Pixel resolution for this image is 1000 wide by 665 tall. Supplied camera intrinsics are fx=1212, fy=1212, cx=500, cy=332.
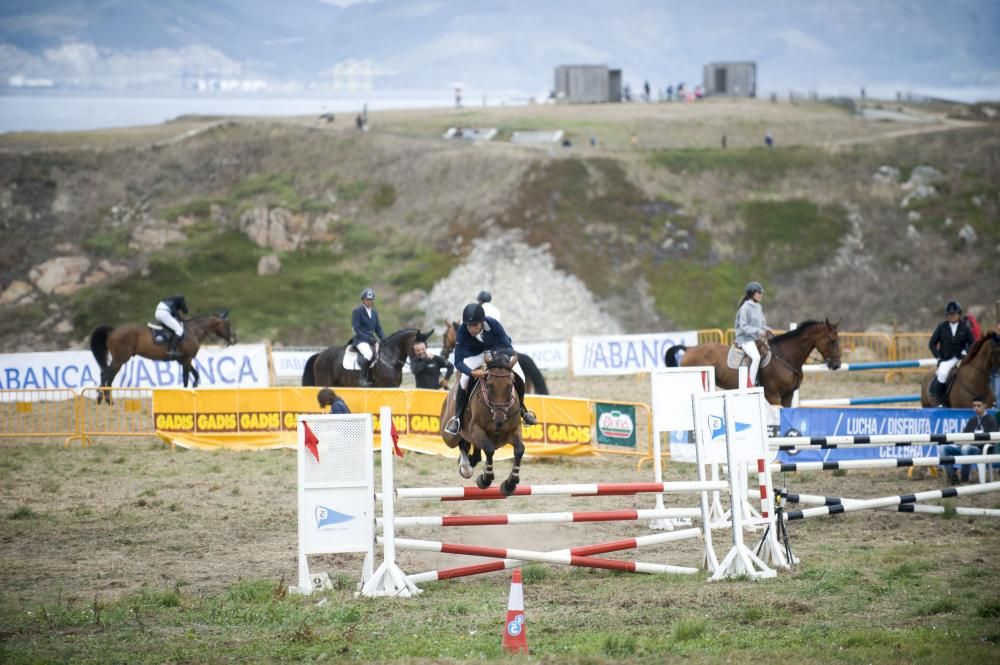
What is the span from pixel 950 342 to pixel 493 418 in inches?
444

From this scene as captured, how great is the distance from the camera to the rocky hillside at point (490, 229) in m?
52.8

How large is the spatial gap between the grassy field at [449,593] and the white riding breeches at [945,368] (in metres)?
2.32

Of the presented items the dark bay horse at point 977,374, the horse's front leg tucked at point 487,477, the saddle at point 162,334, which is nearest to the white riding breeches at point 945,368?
the dark bay horse at point 977,374

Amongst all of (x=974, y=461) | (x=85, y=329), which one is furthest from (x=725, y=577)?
(x=85, y=329)

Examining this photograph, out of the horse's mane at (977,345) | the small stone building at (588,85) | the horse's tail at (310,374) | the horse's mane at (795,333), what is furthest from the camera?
the small stone building at (588,85)

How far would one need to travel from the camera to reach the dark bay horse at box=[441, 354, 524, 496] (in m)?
13.0

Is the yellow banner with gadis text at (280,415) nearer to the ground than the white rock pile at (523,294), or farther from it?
nearer to the ground

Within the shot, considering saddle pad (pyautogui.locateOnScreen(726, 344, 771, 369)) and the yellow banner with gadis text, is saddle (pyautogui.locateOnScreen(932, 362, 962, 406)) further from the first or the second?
the yellow banner with gadis text

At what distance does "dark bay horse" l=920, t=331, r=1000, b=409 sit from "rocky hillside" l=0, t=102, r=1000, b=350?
1170 inches

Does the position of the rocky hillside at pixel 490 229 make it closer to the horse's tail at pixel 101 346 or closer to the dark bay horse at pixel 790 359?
the horse's tail at pixel 101 346

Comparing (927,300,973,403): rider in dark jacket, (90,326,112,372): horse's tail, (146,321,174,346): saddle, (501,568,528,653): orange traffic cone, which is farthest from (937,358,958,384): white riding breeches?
(90,326,112,372): horse's tail

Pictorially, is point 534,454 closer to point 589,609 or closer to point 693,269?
point 589,609

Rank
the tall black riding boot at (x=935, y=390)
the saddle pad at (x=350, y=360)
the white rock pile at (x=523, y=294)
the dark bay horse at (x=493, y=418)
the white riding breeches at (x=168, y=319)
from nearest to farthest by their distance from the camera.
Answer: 1. the dark bay horse at (x=493, y=418)
2. the tall black riding boot at (x=935, y=390)
3. the saddle pad at (x=350, y=360)
4. the white riding breeches at (x=168, y=319)
5. the white rock pile at (x=523, y=294)

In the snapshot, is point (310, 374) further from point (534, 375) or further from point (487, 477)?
point (487, 477)
